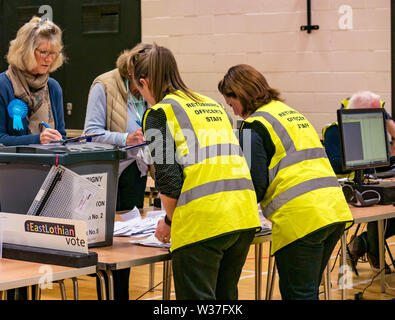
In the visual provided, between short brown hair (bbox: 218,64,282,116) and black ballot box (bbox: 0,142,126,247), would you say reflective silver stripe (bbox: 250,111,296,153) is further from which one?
black ballot box (bbox: 0,142,126,247)

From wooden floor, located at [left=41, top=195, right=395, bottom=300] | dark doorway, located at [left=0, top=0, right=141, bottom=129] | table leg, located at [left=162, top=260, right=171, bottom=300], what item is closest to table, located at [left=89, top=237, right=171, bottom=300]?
table leg, located at [left=162, top=260, right=171, bottom=300]

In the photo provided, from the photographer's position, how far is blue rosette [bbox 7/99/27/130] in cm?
304

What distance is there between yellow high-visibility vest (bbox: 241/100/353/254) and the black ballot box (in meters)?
0.57

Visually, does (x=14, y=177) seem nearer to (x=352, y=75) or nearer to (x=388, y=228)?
(x=388, y=228)

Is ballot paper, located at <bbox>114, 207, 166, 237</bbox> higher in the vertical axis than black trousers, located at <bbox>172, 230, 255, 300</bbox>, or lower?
higher

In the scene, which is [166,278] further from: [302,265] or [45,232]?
[45,232]

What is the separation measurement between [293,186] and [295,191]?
2cm

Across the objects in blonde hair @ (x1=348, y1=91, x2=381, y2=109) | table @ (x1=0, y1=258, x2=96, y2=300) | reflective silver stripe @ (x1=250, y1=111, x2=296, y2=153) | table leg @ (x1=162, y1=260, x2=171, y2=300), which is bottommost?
table leg @ (x1=162, y1=260, x2=171, y2=300)

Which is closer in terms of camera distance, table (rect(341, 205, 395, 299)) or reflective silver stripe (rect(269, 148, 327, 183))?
reflective silver stripe (rect(269, 148, 327, 183))

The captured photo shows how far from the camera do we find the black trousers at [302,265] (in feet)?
8.27

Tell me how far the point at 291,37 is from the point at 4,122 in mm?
3798

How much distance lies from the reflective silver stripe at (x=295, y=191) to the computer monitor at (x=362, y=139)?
3.56ft

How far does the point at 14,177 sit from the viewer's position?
→ 2.26 meters

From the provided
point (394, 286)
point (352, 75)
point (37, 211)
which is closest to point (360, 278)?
point (394, 286)
